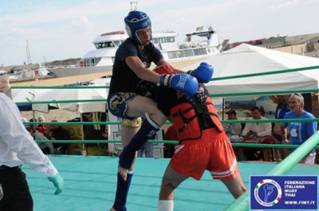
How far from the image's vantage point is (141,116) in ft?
10.9

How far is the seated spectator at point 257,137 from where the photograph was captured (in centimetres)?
704

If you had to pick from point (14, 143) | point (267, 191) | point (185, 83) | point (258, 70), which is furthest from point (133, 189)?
point (258, 70)

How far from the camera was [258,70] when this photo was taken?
8680mm

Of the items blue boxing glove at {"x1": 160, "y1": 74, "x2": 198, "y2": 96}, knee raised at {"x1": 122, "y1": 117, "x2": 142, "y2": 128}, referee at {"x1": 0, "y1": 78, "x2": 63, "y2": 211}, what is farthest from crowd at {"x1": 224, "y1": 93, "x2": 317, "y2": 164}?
referee at {"x1": 0, "y1": 78, "x2": 63, "y2": 211}

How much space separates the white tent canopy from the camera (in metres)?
7.75

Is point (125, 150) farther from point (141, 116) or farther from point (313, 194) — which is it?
point (313, 194)

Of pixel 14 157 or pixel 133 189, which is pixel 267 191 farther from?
pixel 133 189

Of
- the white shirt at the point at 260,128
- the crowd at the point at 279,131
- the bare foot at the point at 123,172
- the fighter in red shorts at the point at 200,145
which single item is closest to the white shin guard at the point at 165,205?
the fighter in red shorts at the point at 200,145

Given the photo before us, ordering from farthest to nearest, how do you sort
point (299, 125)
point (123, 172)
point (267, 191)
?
point (299, 125), point (123, 172), point (267, 191)

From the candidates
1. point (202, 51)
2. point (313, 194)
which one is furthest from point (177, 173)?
point (202, 51)

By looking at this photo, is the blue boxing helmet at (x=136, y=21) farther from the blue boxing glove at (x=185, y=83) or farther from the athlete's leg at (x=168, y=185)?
the athlete's leg at (x=168, y=185)

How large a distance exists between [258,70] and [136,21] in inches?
227

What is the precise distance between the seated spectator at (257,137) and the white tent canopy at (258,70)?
21.3 inches

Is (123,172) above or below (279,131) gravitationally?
above
